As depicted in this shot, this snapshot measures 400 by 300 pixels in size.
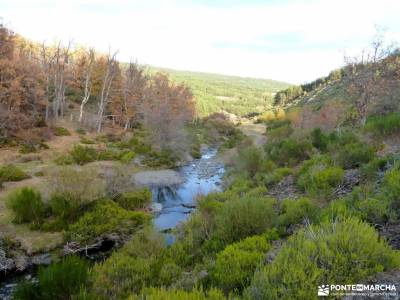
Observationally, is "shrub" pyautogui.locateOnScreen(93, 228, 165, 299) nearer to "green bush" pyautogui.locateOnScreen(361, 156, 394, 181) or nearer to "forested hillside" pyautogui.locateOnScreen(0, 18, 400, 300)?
"forested hillside" pyautogui.locateOnScreen(0, 18, 400, 300)

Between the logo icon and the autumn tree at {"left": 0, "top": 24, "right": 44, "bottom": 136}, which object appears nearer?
the logo icon

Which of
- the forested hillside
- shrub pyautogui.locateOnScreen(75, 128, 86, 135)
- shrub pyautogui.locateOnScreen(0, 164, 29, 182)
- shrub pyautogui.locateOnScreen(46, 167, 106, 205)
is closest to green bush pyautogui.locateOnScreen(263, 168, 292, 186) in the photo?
the forested hillside

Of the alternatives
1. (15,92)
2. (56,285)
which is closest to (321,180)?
(56,285)

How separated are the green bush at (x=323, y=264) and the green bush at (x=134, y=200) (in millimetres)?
13273

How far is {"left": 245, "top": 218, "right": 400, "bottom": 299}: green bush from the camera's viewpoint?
510 cm

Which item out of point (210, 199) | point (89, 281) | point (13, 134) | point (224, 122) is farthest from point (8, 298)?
point (224, 122)

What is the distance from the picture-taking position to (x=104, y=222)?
14953 mm

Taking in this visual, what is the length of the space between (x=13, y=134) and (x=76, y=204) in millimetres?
18112

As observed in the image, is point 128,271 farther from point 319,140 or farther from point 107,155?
point 107,155

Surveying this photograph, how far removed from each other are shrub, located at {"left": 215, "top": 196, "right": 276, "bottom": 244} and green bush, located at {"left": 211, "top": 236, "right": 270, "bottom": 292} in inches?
57.2

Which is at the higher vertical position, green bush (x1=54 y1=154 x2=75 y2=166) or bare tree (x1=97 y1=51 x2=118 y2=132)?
bare tree (x1=97 y1=51 x2=118 y2=132)

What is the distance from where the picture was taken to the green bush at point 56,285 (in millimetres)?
7465

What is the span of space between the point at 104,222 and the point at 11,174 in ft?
29.2

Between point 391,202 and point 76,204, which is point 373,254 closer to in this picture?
point 391,202
